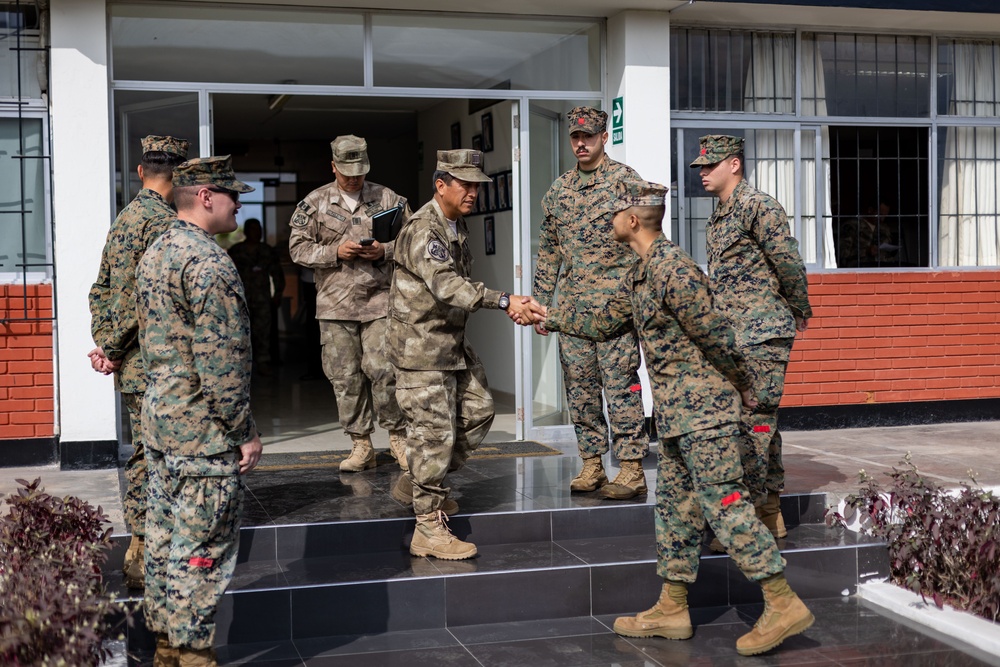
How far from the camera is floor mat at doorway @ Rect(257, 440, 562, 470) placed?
23.9 feet

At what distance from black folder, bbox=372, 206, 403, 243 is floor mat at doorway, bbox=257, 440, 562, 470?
4.85ft

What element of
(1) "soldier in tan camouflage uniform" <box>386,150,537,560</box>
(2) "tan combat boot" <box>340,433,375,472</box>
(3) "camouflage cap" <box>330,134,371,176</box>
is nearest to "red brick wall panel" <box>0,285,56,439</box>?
(2) "tan combat boot" <box>340,433,375,472</box>

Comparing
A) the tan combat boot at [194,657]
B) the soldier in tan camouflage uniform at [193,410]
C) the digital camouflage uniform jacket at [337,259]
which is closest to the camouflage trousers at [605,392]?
the digital camouflage uniform jacket at [337,259]

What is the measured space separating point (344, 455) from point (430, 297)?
261 cm

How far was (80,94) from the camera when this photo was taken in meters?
7.29

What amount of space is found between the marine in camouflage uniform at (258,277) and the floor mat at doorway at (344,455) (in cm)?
518

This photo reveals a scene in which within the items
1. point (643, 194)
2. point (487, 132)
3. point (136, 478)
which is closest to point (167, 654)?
point (136, 478)

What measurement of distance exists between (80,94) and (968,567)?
5.89 meters

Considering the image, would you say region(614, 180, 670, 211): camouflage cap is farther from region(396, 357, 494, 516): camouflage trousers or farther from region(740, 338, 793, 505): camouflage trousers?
region(396, 357, 494, 516): camouflage trousers

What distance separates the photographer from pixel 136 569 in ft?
16.3

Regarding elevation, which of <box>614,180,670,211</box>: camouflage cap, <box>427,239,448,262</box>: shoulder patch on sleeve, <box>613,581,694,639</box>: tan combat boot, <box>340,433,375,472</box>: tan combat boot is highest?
<box>614,180,670,211</box>: camouflage cap

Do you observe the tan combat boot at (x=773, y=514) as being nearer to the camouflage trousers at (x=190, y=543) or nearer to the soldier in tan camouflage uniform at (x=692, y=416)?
the soldier in tan camouflage uniform at (x=692, y=416)

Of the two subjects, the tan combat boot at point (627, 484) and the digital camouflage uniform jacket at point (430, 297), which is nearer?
the digital camouflage uniform jacket at point (430, 297)

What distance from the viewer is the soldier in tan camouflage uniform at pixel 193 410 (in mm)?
3986
